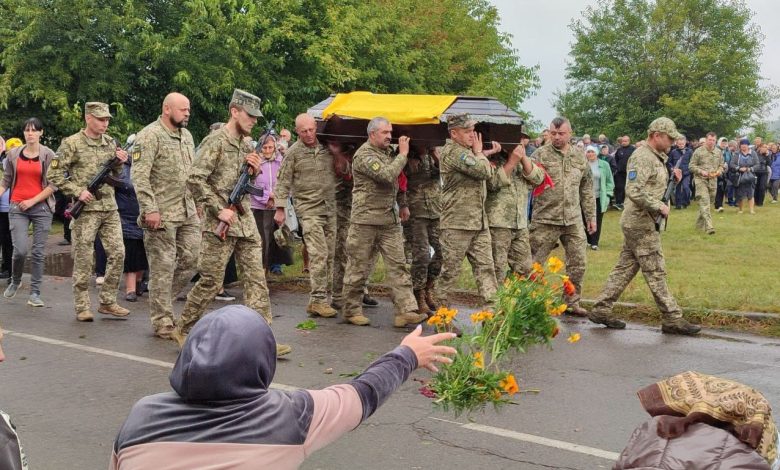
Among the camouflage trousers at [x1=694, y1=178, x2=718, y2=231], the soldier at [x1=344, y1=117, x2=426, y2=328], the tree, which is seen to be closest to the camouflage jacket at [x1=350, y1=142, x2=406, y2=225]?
the soldier at [x1=344, y1=117, x2=426, y2=328]

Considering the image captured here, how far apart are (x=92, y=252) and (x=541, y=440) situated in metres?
5.86

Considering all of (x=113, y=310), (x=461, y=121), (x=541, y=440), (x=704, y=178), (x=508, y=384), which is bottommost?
(x=541, y=440)

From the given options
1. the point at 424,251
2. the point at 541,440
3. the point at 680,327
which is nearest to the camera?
the point at 541,440

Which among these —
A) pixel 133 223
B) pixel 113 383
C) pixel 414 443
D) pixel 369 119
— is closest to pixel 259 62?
pixel 133 223

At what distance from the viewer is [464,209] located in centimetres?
967

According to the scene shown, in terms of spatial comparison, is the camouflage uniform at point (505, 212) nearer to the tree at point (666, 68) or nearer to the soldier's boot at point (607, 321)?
the soldier's boot at point (607, 321)

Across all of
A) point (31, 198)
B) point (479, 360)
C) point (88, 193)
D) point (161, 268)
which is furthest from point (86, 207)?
point (479, 360)

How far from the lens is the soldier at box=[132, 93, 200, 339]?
923cm

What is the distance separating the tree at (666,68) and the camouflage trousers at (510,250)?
33566mm

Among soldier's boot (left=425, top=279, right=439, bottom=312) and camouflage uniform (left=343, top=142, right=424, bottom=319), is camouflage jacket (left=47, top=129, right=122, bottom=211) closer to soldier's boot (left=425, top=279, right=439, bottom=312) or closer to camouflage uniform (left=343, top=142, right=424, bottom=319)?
camouflage uniform (left=343, top=142, right=424, bottom=319)

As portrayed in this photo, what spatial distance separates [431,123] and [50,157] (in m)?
4.67

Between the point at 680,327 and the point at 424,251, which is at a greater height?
the point at 424,251

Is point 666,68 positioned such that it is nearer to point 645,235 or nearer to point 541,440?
point 645,235

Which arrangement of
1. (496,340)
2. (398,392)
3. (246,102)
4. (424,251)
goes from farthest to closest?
(424,251) < (246,102) < (398,392) < (496,340)
